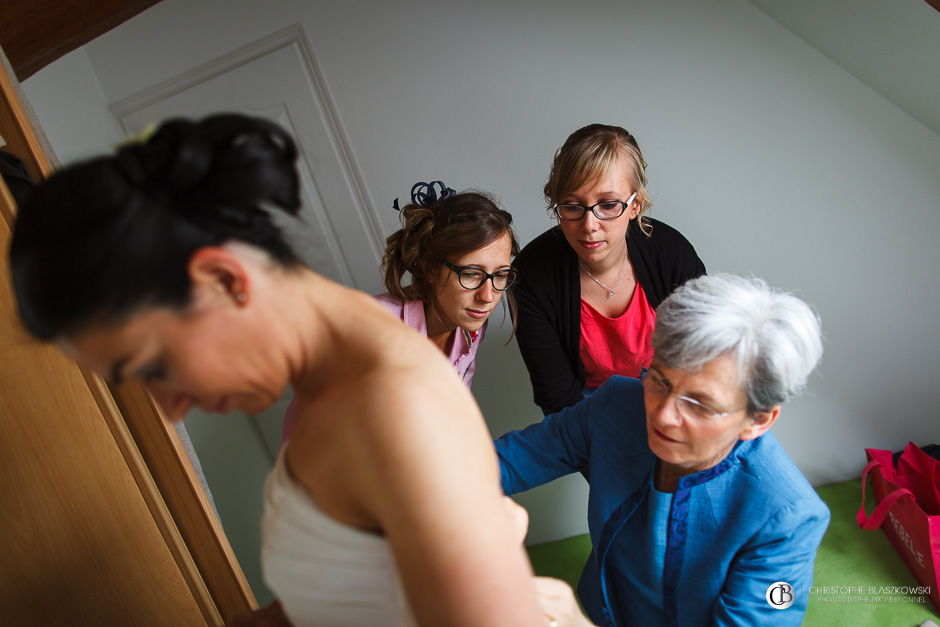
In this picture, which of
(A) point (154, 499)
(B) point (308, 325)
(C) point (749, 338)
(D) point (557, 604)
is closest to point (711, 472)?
(C) point (749, 338)

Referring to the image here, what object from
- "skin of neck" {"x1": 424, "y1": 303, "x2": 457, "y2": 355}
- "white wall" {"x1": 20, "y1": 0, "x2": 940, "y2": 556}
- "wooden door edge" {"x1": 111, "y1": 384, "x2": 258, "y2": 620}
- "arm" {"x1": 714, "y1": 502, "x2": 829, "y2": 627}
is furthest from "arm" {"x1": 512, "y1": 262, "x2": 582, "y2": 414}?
"wooden door edge" {"x1": 111, "y1": 384, "x2": 258, "y2": 620}

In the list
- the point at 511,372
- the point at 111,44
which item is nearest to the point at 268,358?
the point at 511,372

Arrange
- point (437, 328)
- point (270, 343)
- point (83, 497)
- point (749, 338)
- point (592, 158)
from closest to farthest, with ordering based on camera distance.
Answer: point (270, 343) < point (749, 338) < point (83, 497) < point (592, 158) < point (437, 328)

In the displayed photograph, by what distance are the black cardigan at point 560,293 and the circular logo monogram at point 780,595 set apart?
87 cm

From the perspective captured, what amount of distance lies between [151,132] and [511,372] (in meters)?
2.15

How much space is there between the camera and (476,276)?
1.92 m

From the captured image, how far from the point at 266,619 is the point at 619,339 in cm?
142

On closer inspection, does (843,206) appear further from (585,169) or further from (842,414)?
(585,169)

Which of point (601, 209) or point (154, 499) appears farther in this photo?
point (601, 209)

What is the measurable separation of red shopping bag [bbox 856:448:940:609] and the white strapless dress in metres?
2.10

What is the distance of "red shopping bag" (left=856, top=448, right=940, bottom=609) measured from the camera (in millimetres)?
2191

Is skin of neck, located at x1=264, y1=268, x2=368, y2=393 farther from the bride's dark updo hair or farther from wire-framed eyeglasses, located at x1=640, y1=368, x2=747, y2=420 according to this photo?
wire-framed eyeglasses, located at x1=640, y1=368, x2=747, y2=420

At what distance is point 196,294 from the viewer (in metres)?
0.68

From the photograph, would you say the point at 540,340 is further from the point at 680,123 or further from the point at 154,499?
the point at 154,499
